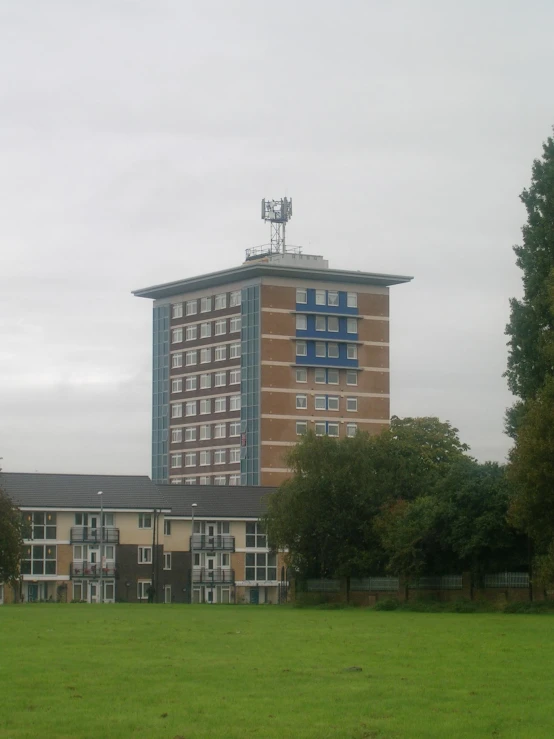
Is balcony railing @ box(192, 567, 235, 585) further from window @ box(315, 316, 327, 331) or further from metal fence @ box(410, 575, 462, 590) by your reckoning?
metal fence @ box(410, 575, 462, 590)

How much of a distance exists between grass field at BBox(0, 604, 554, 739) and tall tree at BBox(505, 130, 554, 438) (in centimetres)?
2893

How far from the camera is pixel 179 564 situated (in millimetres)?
116125

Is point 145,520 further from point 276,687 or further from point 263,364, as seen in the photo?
point 276,687

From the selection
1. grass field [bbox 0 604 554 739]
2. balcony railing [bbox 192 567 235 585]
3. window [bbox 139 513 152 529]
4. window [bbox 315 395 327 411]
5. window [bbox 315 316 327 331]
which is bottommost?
balcony railing [bbox 192 567 235 585]

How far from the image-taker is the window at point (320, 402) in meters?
146

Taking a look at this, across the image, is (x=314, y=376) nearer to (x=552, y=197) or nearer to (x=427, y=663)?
(x=552, y=197)

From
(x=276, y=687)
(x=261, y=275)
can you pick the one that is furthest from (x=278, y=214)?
(x=276, y=687)

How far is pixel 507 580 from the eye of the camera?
6531 cm

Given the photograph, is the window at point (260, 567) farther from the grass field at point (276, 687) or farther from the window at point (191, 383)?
the grass field at point (276, 687)

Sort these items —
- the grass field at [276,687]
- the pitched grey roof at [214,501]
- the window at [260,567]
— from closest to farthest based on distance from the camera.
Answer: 1. the grass field at [276,687]
2. the pitched grey roof at [214,501]
3. the window at [260,567]

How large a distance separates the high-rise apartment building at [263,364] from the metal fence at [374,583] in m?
62.9

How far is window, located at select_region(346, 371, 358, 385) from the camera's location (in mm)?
148875

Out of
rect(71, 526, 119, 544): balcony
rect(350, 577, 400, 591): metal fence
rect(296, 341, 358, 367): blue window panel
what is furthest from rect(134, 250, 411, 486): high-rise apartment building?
rect(350, 577, 400, 591): metal fence

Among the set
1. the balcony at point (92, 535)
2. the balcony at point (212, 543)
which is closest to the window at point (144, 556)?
the balcony at point (92, 535)
